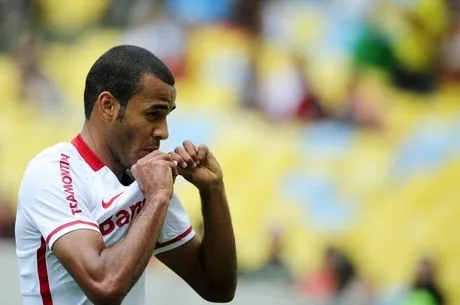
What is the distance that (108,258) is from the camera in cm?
333

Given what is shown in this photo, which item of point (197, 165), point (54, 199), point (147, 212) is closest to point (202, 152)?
point (197, 165)

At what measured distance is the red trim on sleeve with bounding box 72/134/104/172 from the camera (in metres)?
3.71

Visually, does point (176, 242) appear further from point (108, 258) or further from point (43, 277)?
point (108, 258)

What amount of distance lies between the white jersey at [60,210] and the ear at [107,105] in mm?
154

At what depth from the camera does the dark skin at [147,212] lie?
332 centimetres

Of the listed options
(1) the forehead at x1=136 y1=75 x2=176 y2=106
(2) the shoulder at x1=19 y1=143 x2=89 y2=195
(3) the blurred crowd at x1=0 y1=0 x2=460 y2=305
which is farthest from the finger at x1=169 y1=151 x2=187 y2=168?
(3) the blurred crowd at x1=0 y1=0 x2=460 y2=305

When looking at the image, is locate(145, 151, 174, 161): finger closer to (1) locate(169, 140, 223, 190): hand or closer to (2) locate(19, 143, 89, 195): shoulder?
(1) locate(169, 140, 223, 190): hand

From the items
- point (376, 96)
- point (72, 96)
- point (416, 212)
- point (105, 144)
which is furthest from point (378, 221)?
point (105, 144)

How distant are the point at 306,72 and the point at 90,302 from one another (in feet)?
19.9

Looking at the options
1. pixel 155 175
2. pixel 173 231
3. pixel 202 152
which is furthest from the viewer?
pixel 173 231

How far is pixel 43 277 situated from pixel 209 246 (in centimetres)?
70

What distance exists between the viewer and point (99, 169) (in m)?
3.71

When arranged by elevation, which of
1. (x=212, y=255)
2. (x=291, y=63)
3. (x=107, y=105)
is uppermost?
(x=107, y=105)

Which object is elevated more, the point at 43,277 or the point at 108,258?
the point at 108,258
